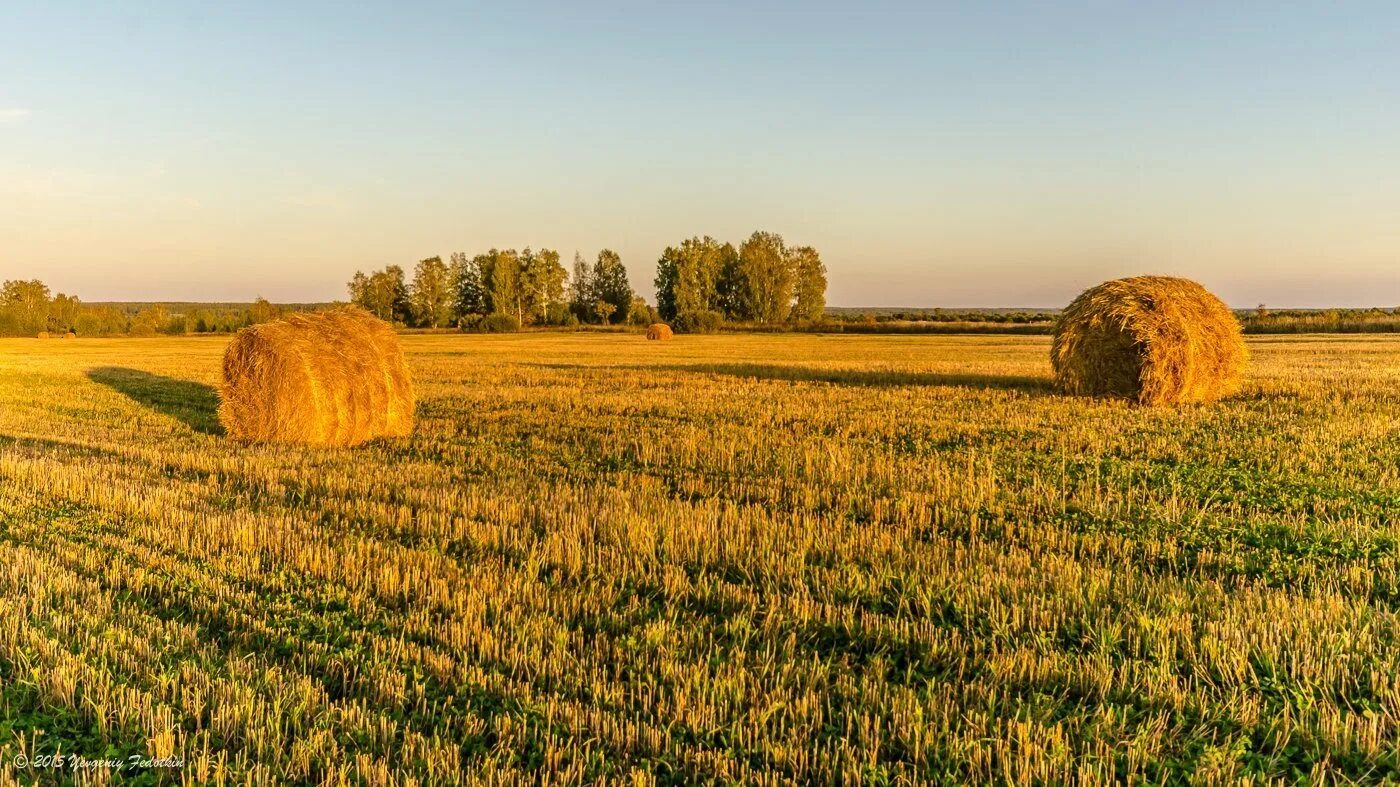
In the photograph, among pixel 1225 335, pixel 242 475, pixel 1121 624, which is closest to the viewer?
pixel 1121 624

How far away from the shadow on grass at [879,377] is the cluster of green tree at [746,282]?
257 feet

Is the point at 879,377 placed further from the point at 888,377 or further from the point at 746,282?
the point at 746,282

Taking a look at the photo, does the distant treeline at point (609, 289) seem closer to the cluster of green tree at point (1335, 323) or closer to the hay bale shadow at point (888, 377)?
the cluster of green tree at point (1335, 323)

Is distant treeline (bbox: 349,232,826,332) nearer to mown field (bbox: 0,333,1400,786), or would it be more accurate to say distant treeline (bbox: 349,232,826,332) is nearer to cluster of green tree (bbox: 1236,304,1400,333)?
cluster of green tree (bbox: 1236,304,1400,333)

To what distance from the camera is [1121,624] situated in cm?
446

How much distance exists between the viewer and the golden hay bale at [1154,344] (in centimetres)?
1494

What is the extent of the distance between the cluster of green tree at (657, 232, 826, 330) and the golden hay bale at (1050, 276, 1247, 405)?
86.6 m

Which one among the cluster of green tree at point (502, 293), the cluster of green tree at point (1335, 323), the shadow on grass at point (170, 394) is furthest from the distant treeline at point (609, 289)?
the shadow on grass at point (170, 394)

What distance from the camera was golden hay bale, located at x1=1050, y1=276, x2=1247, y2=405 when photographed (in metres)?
14.9

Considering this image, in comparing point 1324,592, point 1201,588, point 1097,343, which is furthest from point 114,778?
point 1097,343

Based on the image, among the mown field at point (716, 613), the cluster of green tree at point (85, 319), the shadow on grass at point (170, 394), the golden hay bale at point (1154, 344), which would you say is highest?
the cluster of green tree at point (85, 319)

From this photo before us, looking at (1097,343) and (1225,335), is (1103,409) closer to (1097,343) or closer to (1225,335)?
(1097,343)

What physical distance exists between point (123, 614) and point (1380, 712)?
22.5 feet

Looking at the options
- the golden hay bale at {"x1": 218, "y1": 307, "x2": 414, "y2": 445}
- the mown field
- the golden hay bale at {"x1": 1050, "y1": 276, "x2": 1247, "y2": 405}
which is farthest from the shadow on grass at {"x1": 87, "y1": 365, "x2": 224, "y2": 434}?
the golden hay bale at {"x1": 1050, "y1": 276, "x2": 1247, "y2": 405}
